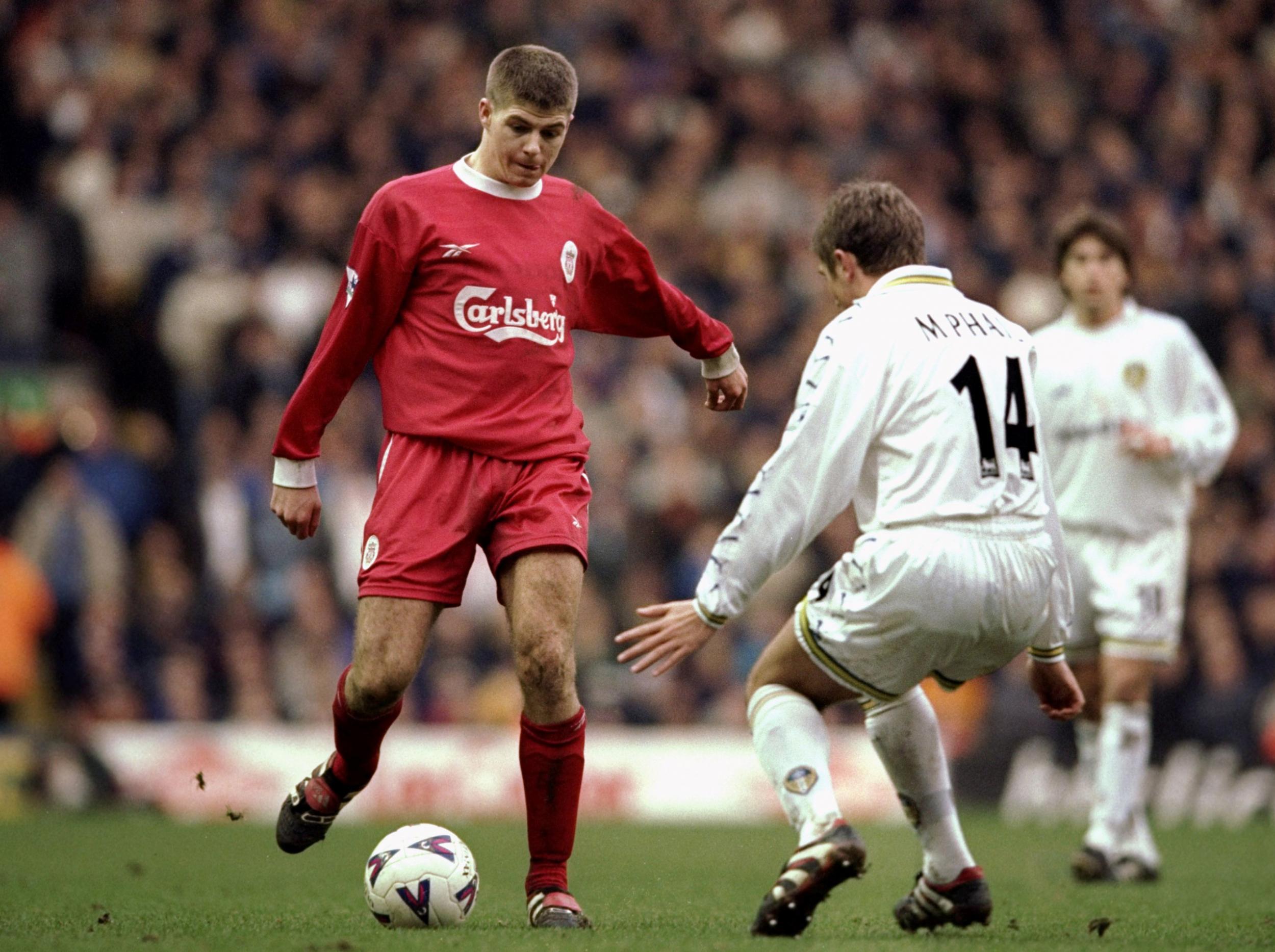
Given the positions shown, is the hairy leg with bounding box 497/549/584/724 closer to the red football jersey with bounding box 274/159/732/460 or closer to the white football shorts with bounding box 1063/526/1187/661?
the red football jersey with bounding box 274/159/732/460

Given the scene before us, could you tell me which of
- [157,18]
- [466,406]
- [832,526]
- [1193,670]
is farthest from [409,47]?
[466,406]

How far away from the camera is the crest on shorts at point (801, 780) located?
5199mm

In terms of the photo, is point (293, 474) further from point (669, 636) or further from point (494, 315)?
point (669, 636)

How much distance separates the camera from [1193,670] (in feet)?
41.0

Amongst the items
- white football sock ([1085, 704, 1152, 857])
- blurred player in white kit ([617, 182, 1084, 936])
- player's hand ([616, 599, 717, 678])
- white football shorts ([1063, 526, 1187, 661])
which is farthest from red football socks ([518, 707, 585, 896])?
white football shorts ([1063, 526, 1187, 661])

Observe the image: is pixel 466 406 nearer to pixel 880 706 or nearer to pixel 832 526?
pixel 880 706

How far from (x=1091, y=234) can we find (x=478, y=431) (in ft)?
12.4

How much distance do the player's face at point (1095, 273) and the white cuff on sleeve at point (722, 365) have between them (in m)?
2.73

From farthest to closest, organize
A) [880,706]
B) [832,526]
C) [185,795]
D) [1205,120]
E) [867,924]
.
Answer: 1. [1205,120]
2. [832,526]
3. [185,795]
4. [867,924]
5. [880,706]

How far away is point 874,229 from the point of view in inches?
217

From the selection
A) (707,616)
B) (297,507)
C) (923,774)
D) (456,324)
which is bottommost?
(923,774)

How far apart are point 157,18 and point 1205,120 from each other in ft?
31.3

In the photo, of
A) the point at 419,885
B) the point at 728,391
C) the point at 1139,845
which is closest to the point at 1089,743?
the point at 1139,845

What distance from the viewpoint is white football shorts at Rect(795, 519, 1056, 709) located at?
5.14 m
